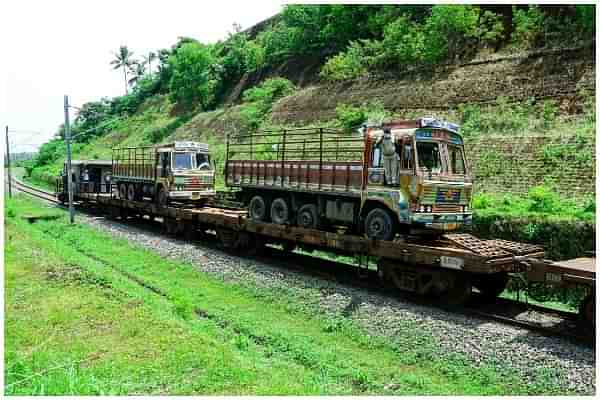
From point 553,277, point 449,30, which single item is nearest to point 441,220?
point 553,277

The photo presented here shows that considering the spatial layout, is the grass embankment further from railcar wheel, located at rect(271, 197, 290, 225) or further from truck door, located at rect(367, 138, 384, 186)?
truck door, located at rect(367, 138, 384, 186)

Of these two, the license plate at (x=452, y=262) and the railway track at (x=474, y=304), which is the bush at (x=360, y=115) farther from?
the license plate at (x=452, y=262)

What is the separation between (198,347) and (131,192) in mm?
17630

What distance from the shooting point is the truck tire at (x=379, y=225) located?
38.9 feet

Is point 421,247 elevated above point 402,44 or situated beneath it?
situated beneath

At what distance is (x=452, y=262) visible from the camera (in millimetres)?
10289

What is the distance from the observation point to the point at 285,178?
1459 centimetres

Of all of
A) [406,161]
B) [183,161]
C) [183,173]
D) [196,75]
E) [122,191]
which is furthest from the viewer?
[196,75]

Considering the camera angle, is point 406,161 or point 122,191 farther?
point 122,191

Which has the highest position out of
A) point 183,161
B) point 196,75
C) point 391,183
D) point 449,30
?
point 196,75

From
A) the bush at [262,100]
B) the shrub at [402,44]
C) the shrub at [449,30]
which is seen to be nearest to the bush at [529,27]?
the shrub at [449,30]

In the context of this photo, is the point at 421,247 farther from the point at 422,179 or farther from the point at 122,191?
the point at 122,191

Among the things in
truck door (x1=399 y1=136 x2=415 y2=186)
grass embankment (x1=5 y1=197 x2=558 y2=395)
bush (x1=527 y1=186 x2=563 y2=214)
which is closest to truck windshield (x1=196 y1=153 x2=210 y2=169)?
grass embankment (x1=5 y1=197 x2=558 y2=395)

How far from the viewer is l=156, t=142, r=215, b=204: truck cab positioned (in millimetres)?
20188
